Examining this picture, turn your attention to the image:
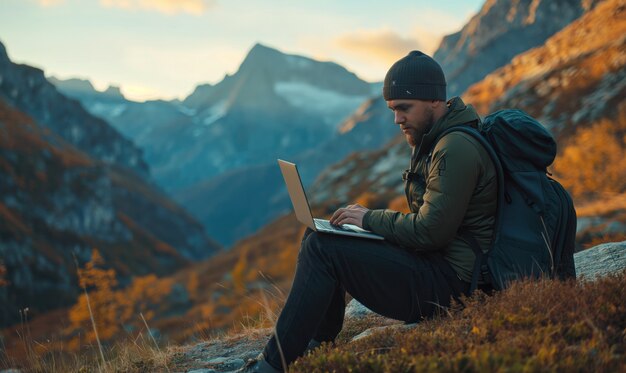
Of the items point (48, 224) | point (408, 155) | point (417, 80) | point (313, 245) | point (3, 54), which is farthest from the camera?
point (3, 54)

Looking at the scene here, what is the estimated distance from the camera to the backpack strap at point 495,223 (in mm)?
4262

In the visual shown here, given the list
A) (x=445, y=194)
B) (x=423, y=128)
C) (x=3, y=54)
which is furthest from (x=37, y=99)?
(x=445, y=194)

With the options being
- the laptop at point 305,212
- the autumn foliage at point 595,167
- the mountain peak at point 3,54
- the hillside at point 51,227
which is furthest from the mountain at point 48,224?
the laptop at point 305,212

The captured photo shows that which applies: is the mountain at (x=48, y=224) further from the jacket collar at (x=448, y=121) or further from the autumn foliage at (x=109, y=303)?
the jacket collar at (x=448, y=121)

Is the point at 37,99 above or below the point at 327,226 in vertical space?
above

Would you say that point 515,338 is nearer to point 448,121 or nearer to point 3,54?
point 448,121

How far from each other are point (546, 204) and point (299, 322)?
2322 mm

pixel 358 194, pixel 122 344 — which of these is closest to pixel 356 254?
pixel 122 344

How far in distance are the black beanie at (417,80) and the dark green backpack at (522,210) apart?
0.49 metres

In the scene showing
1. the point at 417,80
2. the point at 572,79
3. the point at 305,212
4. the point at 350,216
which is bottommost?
the point at 350,216

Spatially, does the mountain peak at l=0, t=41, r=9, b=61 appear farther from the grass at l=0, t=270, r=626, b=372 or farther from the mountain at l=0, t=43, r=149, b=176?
the grass at l=0, t=270, r=626, b=372

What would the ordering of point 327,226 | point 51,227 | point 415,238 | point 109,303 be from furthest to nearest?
point 51,227 < point 109,303 < point 327,226 < point 415,238

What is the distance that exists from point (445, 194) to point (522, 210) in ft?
2.49

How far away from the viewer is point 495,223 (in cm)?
435
